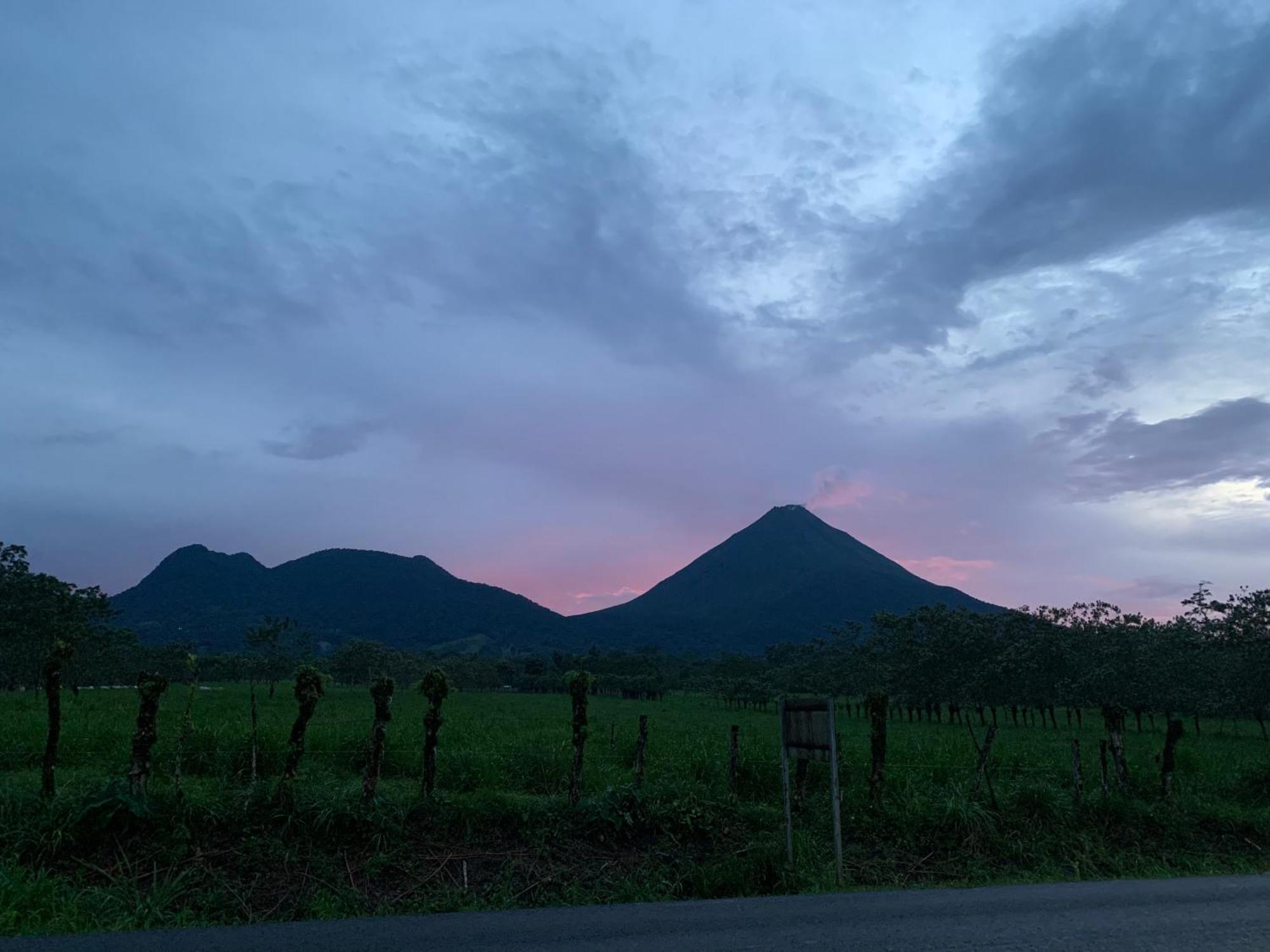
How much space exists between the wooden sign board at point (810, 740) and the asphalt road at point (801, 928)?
41.9 inches

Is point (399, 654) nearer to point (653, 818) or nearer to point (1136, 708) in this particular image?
point (1136, 708)

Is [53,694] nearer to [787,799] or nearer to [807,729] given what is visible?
[787,799]

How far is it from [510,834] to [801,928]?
435 centimetres

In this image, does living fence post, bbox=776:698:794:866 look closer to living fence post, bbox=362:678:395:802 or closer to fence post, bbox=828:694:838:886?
fence post, bbox=828:694:838:886

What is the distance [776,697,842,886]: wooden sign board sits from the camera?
31.1 ft

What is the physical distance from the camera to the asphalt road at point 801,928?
22.5ft

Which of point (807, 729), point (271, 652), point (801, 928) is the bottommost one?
→ point (801, 928)

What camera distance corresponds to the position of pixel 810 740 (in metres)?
9.78

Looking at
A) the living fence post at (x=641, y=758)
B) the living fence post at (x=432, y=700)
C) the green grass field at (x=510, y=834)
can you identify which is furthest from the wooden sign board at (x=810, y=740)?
the living fence post at (x=432, y=700)

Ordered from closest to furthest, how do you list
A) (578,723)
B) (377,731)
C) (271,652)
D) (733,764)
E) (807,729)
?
1. (807,729)
2. (377,731)
3. (578,723)
4. (733,764)
5. (271,652)

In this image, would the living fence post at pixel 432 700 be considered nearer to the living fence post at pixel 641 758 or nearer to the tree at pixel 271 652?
the living fence post at pixel 641 758

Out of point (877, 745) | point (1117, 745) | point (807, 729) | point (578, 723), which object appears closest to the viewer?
point (807, 729)

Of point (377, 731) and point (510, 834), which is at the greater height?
point (377, 731)

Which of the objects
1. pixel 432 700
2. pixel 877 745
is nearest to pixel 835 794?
pixel 877 745
